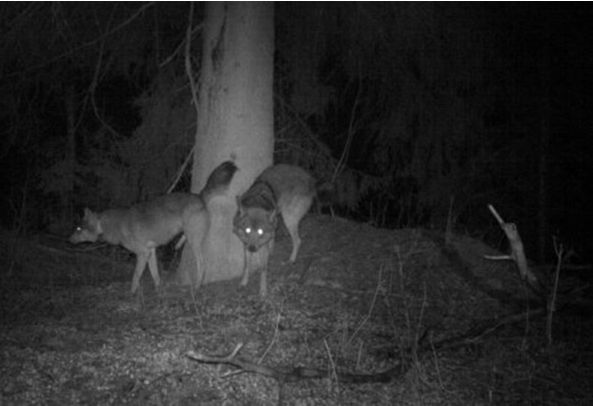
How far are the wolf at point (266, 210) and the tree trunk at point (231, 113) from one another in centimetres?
32

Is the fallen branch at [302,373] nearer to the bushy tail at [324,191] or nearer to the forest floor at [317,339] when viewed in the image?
the forest floor at [317,339]

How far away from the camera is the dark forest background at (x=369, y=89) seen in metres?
9.71

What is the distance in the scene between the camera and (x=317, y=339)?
5680 mm

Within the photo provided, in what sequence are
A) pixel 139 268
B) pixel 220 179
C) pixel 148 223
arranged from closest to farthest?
pixel 220 179, pixel 139 268, pixel 148 223

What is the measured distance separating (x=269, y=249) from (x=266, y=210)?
0.86m

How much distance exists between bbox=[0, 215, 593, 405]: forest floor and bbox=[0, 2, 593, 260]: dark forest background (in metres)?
1.89

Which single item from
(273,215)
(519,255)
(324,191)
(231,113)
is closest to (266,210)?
(273,215)

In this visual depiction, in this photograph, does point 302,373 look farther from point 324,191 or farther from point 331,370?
point 324,191

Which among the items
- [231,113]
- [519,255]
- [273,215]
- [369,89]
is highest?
[369,89]

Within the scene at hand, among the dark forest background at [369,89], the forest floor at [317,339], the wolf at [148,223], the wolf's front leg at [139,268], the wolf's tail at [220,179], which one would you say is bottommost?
the wolf's front leg at [139,268]

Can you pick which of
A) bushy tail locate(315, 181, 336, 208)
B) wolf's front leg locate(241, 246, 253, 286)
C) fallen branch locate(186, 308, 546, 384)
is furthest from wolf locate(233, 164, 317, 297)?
fallen branch locate(186, 308, 546, 384)

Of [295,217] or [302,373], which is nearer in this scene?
[302,373]

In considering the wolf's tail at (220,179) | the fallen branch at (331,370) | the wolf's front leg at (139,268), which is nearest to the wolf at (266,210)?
the wolf's tail at (220,179)

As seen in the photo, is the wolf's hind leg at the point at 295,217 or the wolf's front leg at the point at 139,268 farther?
the wolf's hind leg at the point at 295,217
